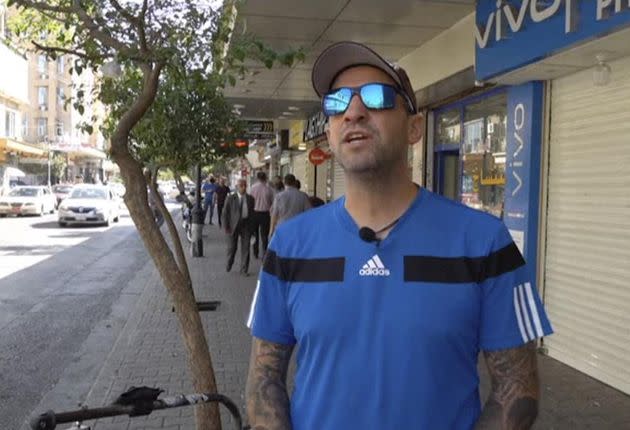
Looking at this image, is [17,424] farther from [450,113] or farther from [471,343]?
[450,113]

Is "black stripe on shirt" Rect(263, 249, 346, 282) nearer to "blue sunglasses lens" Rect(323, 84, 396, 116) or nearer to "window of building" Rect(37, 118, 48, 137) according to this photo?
"blue sunglasses lens" Rect(323, 84, 396, 116)

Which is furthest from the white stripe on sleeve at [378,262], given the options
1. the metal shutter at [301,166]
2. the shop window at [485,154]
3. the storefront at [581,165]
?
the metal shutter at [301,166]

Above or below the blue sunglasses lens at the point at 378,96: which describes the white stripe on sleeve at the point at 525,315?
below

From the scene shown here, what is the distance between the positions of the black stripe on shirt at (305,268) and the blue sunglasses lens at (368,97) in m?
0.44

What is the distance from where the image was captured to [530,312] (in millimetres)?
1746

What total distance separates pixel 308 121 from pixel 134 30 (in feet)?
46.8

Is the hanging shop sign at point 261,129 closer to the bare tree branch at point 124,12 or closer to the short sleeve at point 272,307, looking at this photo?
the bare tree branch at point 124,12

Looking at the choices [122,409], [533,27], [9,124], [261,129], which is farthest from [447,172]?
[9,124]

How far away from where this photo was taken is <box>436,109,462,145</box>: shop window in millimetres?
9491

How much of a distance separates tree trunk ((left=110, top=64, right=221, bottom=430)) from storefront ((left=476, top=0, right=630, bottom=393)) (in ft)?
11.1

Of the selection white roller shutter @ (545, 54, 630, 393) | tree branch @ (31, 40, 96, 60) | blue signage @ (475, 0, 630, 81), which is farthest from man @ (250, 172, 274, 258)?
tree branch @ (31, 40, 96, 60)

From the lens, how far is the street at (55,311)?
249 inches

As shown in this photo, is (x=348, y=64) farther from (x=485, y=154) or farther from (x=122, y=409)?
(x=485, y=154)

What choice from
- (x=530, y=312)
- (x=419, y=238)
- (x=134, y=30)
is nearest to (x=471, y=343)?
(x=530, y=312)
